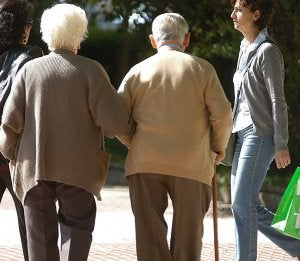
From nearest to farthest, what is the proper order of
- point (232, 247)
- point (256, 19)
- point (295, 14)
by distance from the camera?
point (256, 19), point (232, 247), point (295, 14)

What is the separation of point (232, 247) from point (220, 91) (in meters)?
2.72

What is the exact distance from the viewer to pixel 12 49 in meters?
4.82

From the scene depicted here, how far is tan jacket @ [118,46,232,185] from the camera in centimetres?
450

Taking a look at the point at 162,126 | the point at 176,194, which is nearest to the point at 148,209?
the point at 176,194

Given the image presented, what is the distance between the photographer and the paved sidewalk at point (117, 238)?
6418mm

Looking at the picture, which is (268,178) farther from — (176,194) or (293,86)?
(176,194)

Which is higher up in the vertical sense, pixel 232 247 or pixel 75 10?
pixel 75 10

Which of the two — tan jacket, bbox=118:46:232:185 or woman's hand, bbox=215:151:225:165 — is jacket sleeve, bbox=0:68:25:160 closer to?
tan jacket, bbox=118:46:232:185

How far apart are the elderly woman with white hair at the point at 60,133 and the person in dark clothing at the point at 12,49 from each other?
0.28 m

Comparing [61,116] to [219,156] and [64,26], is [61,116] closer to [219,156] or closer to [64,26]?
[64,26]

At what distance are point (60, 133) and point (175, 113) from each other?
687mm

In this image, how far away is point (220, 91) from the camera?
4.55m

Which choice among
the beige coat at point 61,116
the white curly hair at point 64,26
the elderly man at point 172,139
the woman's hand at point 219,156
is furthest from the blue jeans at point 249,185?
the white curly hair at point 64,26

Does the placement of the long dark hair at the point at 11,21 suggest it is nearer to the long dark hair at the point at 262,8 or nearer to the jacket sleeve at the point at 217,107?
the jacket sleeve at the point at 217,107
